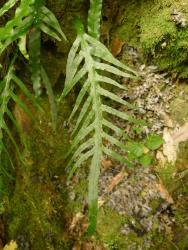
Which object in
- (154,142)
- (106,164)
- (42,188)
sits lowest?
(42,188)

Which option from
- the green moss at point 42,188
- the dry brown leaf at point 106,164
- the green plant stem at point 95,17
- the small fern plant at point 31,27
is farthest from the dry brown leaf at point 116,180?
the green plant stem at point 95,17

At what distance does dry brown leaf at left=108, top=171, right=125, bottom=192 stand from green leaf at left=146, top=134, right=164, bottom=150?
19 centimetres

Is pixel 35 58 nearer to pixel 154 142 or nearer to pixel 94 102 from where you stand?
pixel 94 102

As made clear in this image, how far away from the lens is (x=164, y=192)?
177 cm

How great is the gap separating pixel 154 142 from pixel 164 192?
0.24 metres

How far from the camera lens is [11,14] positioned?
2.20m

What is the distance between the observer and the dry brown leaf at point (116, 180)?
1899mm

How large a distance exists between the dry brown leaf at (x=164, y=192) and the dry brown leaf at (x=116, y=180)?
7.7 inches

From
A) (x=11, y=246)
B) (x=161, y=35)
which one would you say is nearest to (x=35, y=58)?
(x=161, y=35)

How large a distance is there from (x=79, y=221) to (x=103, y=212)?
180 mm

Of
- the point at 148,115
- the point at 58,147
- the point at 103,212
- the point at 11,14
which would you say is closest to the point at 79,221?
the point at 103,212

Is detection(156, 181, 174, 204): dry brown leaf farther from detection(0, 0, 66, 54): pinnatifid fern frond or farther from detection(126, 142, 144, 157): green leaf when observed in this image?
detection(0, 0, 66, 54): pinnatifid fern frond

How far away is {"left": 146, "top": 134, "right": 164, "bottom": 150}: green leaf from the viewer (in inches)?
72.4

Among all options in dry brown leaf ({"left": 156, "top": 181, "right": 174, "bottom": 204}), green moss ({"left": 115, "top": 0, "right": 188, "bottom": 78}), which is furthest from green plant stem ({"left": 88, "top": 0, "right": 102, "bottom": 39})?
dry brown leaf ({"left": 156, "top": 181, "right": 174, "bottom": 204})
